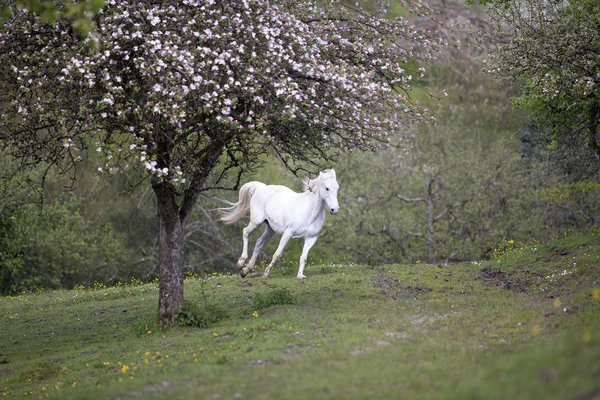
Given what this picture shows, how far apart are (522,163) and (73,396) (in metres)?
36.9

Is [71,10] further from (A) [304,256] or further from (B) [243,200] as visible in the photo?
(B) [243,200]

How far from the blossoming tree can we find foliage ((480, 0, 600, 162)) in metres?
4.45

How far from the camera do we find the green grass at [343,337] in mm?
10227

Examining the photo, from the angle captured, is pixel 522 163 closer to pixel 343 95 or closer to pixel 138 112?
pixel 343 95

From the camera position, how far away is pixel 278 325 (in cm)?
1647

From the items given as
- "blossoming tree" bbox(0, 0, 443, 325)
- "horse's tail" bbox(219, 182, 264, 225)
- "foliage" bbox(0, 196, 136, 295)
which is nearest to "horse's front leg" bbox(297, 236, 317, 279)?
"horse's tail" bbox(219, 182, 264, 225)

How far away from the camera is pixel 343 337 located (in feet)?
48.9

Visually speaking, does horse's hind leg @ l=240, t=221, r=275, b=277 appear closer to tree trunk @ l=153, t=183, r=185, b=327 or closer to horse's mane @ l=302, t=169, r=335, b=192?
horse's mane @ l=302, t=169, r=335, b=192

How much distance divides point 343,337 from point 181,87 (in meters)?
5.82

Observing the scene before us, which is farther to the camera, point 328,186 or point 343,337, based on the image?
point 328,186

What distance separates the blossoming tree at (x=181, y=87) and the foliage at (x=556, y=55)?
445cm

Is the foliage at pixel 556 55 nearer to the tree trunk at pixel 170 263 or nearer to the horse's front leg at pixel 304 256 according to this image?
the horse's front leg at pixel 304 256

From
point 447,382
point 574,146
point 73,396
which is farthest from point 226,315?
point 574,146

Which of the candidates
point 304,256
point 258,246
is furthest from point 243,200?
point 304,256
